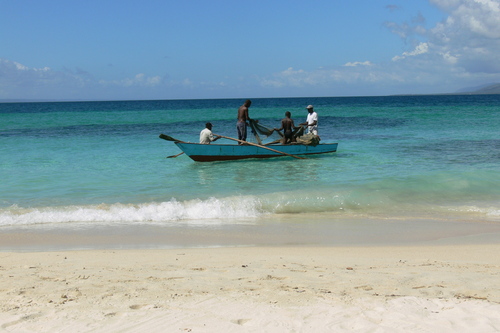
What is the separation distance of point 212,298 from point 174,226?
3.61 metres

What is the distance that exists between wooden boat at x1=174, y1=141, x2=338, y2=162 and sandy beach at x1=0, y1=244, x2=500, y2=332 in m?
8.36

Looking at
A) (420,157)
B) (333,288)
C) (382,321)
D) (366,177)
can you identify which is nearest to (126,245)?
(333,288)

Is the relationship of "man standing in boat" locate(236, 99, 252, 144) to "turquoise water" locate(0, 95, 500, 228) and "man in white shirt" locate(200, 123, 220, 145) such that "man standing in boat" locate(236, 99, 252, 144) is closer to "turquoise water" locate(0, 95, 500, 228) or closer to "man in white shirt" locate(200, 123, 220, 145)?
"man in white shirt" locate(200, 123, 220, 145)

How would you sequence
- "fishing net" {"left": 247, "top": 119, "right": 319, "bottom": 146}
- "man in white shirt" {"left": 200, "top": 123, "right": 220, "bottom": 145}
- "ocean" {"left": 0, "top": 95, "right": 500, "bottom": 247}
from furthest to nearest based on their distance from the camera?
"fishing net" {"left": 247, "top": 119, "right": 319, "bottom": 146} < "man in white shirt" {"left": 200, "top": 123, "right": 220, "bottom": 145} < "ocean" {"left": 0, "top": 95, "right": 500, "bottom": 247}

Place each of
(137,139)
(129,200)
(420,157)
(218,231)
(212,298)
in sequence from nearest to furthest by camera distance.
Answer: (212,298) < (218,231) < (129,200) < (420,157) < (137,139)

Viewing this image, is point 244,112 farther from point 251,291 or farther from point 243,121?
point 251,291

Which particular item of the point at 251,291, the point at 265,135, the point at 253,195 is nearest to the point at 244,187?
the point at 253,195

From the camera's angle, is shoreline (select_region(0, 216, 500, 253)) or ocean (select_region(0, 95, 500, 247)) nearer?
shoreline (select_region(0, 216, 500, 253))

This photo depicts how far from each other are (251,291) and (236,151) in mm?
10401

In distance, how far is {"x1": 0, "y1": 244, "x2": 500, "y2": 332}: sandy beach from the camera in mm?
3219

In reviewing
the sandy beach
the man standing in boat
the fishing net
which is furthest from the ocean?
the sandy beach

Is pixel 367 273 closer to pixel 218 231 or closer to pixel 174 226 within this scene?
pixel 218 231

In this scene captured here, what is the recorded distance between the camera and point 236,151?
14.2 metres

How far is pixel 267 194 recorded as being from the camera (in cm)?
917
